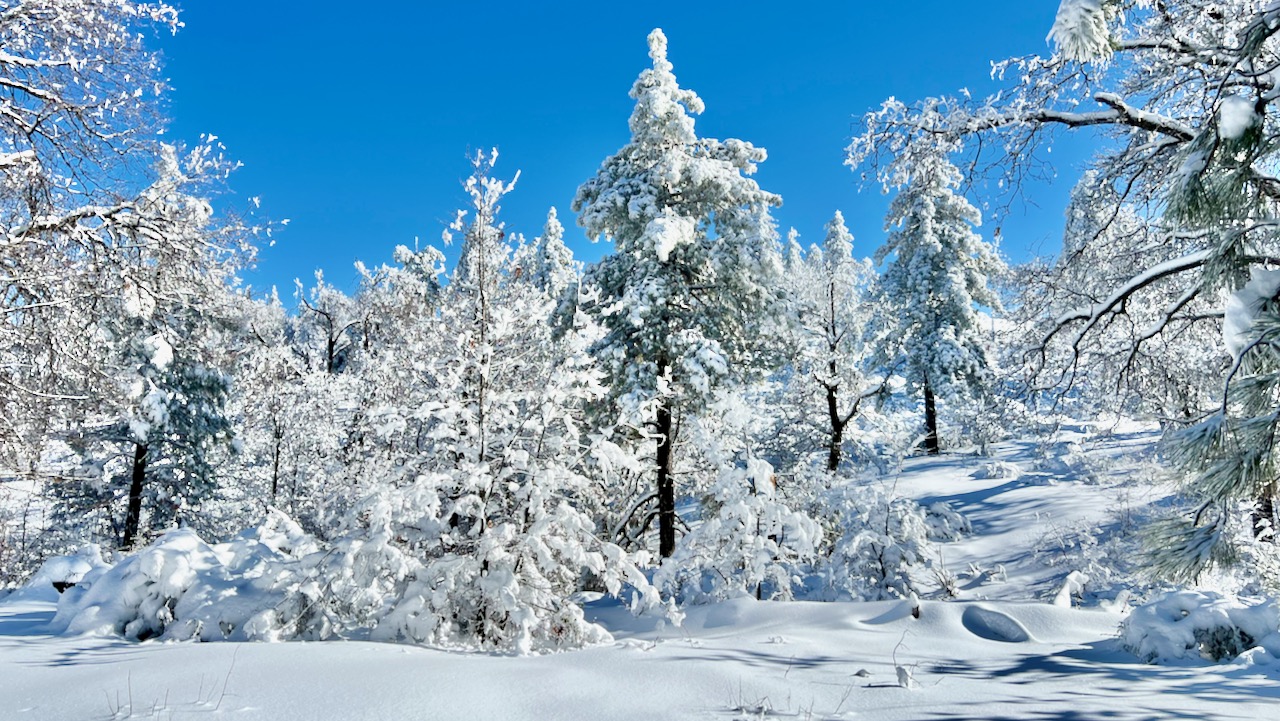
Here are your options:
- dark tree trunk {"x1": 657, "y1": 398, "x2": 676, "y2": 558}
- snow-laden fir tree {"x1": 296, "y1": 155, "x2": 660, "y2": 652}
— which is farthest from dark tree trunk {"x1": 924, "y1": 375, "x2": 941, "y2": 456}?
snow-laden fir tree {"x1": 296, "y1": 155, "x2": 660, "y2": 652}

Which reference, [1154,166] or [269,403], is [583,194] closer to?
[1154,166]

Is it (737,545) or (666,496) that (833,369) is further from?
(737,545)

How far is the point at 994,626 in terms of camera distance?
228 inches

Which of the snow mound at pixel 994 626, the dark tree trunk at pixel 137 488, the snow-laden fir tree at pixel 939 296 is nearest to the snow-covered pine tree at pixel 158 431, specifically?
the dark tree trunk at pixel 137 488

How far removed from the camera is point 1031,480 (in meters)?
16.1

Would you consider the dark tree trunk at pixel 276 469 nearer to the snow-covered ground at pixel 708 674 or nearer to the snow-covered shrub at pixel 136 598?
the snow-covered ground at pixel 708 674

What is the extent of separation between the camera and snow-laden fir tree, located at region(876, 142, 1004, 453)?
70.6 feet

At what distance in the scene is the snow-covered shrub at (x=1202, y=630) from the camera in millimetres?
4906

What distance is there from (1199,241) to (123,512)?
2317cm

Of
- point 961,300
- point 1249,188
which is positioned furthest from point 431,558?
point 961,300

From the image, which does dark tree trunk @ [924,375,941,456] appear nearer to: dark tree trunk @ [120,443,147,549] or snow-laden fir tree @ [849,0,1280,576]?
snow-laden fir tree @ [849,0,1280,576]

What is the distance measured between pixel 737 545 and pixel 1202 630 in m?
4.24

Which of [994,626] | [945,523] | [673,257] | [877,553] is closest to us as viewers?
[994,626]

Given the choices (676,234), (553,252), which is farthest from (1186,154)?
(553,252)
